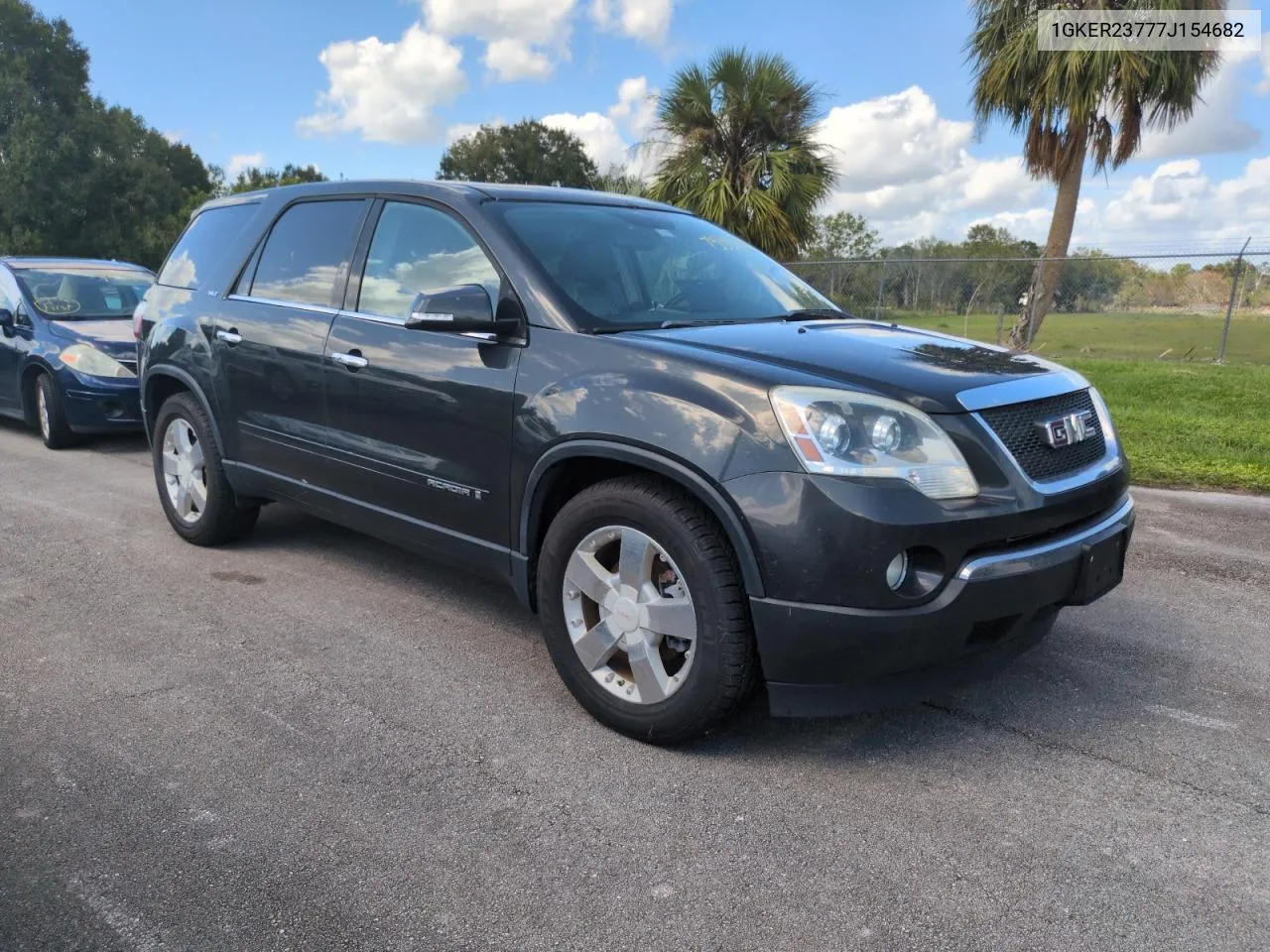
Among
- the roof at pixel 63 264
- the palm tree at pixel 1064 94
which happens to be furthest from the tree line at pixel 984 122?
the roof at pixel 63 264

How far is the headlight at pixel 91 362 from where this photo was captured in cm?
804

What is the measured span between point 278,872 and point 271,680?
122 cm

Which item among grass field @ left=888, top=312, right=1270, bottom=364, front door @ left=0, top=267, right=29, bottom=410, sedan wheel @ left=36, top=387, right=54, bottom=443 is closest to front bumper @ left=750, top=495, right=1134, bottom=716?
sedan wheel @ left=36, top=387, right=54, bottom=443

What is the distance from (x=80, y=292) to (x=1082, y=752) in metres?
9.13

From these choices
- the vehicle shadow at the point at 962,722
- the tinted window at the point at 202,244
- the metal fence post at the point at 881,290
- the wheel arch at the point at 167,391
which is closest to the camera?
the vehicle shadow at the point at 962,722

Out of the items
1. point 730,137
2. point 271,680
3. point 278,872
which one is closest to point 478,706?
point 271,680

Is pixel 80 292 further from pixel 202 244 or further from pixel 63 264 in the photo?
pixel 202 244

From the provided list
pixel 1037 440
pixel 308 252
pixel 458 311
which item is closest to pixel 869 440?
pixel 1037 440

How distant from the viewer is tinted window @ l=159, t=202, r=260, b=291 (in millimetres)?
4996

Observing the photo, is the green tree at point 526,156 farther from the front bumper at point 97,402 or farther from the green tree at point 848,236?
the front bumper at point 97,402

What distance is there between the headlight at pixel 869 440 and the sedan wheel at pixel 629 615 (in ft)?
1.83

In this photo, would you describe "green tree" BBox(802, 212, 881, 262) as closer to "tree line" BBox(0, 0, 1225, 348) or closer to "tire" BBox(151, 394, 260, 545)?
"tree line" BBox(0, 0, 1225, 348)

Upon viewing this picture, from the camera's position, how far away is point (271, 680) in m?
3.51

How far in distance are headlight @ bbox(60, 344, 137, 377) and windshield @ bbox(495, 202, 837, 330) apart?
227 inches
